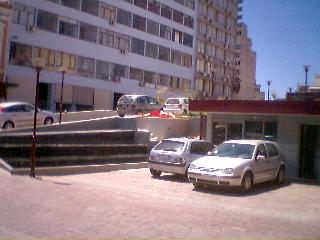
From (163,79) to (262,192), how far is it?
41975 millimetres

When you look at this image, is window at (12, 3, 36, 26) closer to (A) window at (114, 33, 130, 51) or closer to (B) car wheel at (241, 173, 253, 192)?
(A) window at (114, 33, 130, 51)

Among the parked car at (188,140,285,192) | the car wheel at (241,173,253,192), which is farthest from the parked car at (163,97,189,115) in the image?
the car wheel at (241,173,253,192)

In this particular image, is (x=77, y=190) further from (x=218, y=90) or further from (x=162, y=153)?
(x=218, y=90)

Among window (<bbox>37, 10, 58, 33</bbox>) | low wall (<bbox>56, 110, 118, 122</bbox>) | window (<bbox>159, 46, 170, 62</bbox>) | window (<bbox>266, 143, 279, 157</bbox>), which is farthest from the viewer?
window (<bbox>159, 46, 170, 62</bbox>)

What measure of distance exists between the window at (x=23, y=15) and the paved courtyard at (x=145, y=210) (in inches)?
1008

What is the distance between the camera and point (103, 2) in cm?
4491

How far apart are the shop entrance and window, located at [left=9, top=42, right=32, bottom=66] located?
2697 cm

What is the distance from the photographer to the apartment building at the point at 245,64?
107 meters

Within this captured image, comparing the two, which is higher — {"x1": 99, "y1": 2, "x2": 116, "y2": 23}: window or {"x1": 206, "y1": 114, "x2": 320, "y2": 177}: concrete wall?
{"x1": 99, "y1": 2, "x2": 116, "y2": 23}: window

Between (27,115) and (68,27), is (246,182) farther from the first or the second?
(68,27)

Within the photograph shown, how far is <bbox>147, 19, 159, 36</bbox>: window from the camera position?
52.0m

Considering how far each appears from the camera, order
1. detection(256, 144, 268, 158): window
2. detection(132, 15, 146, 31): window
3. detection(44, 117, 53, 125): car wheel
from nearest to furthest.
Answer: detection(256, 144, 268, 158): window < detection(44, 117, 53, 125): car wheel < detection(132, 15, 146, 31): window

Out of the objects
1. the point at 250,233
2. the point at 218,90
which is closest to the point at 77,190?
the point at 250,233

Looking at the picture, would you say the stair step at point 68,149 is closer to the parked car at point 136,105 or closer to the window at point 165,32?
the parked car at point 136,105
